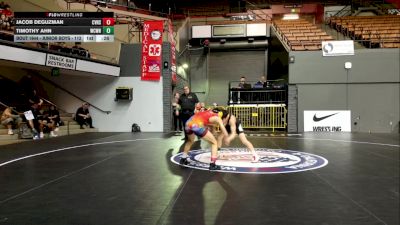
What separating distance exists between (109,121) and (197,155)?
29.7ft

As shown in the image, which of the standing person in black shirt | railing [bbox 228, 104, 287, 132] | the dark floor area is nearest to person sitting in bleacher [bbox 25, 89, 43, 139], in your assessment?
the standing person in black shirt

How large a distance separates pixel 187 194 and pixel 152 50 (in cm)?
1168

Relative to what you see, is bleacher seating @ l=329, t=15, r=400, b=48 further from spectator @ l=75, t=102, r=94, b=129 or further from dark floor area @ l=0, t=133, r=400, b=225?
spectator @ l=75, t=102, r=94, b=129

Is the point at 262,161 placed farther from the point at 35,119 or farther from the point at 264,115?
the point at 264,115

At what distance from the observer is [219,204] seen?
388 centimetres

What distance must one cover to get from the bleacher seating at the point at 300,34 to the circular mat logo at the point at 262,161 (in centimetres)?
980

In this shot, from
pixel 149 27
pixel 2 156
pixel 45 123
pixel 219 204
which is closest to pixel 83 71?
pixel 45 123

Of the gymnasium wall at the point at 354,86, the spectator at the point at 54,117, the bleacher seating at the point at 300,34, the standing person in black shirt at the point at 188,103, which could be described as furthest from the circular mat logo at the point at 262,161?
the bleacher seating at the point at 300,34

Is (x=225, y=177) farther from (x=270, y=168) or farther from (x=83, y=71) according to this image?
(x=83, y=71)

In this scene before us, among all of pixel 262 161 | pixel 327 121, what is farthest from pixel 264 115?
pixel 262 161

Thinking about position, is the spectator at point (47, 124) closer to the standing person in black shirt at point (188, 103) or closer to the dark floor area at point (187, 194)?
the standing person in black shirt at point (188, 103)

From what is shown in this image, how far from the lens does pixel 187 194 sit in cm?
433

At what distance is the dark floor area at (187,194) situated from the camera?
11.3 feet
